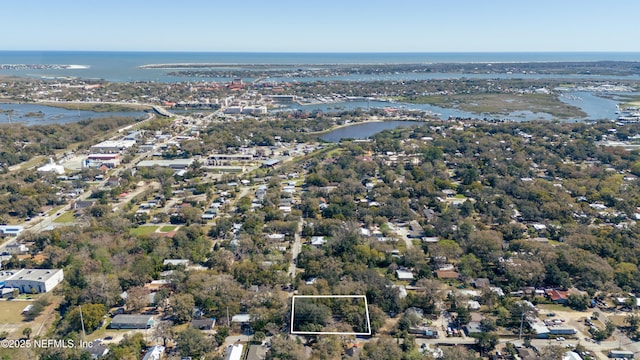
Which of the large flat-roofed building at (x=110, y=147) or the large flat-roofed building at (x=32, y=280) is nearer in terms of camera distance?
the large flat-roofed building at (x=32, y=280)

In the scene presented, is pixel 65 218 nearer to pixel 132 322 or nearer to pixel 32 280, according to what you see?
pixel 32 280

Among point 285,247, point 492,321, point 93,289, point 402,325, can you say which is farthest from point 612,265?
point 93,289

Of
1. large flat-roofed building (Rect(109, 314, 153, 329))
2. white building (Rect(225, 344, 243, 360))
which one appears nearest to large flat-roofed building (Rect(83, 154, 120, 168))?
large flat-roofed building (Rect(109, 314, 153, 329))

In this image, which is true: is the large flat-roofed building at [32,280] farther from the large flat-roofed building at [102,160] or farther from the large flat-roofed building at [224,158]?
the large flat-roofed building at [224,158]

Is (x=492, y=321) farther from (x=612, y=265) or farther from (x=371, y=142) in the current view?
(x=371, y=142)

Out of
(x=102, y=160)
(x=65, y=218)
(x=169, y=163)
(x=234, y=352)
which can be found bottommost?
(x=234, y=352)

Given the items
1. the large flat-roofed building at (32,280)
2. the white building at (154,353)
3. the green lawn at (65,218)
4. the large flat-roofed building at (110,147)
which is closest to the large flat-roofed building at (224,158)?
the large flat-roofed building at (110,147)

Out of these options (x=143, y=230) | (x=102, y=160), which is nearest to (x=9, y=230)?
(x=143, y=230)
